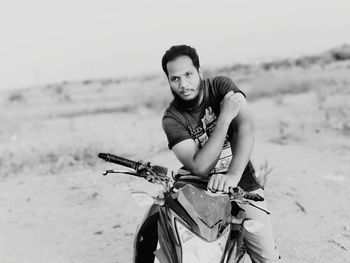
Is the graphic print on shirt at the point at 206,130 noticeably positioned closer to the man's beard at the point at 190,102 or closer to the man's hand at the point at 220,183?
the man's beard at the point at 190,102

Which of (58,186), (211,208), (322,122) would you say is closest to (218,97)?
(211,208)

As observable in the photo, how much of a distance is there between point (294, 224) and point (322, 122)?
5923 mm

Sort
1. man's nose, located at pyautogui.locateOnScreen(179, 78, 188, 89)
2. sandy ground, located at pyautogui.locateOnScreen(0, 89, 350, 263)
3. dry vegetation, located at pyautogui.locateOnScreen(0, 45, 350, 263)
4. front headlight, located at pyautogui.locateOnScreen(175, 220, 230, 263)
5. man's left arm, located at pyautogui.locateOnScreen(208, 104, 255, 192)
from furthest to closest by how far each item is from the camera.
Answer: dry vegetation, located at pyautogui.locateOnScreen(0, 45, 350, 263) → sandy ground, located at pyautogui.locateOnScreen(0, 89, 350, 263) → man's nose, located at pyautogui.locateOnScreen(179, 78, 188, 89) → man's left arm, located at pyautogui.locateOnScreen(208, 104, 255, 192) → front headlight, located at pyautogui.locateOnScreen(175, 220, 230, 263)

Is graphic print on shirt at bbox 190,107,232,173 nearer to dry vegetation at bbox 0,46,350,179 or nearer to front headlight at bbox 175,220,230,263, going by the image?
front headlight at bbox 175,220,230,263

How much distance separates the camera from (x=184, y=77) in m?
3.10

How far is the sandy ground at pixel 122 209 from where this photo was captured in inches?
190

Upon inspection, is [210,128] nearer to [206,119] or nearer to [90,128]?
[206,119]

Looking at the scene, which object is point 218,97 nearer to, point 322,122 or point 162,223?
point 162,223

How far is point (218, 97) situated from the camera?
3.25 m

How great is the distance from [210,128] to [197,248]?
1.29 meters

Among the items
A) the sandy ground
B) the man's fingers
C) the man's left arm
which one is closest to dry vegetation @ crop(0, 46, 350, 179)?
the sandy ground

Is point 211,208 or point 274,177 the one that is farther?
point 274,177

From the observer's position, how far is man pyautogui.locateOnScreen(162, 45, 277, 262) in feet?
9.19

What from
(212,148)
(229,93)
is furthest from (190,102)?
(212,148)
